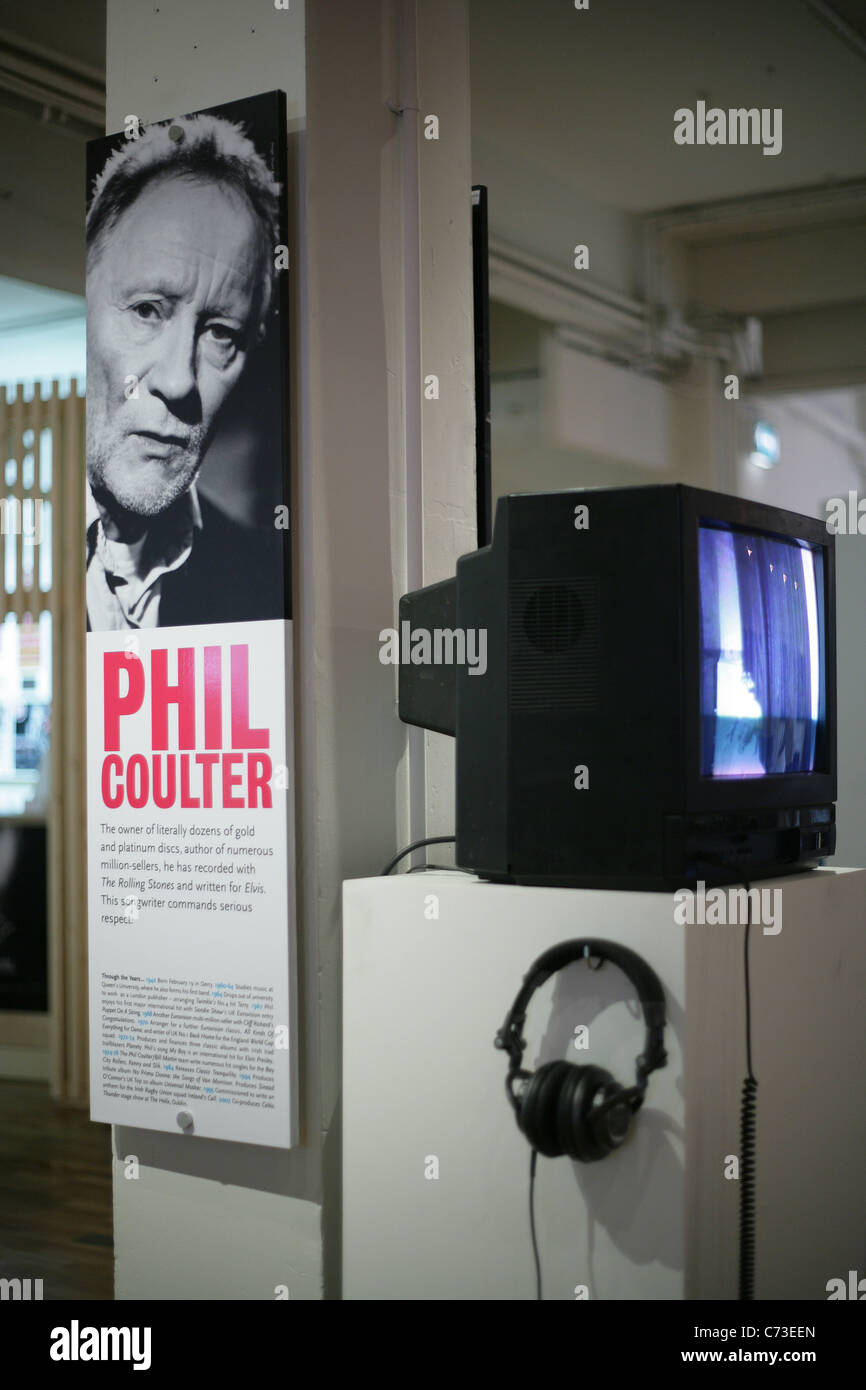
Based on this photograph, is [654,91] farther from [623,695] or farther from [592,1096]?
[592,1096]

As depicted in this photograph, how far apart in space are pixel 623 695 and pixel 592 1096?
46cm

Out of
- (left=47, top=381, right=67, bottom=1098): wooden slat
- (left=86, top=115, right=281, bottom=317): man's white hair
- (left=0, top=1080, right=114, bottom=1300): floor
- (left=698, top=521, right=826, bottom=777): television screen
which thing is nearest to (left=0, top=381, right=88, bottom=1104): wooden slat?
(left=47, top=381, right=67, bottom=1098): wooden slat

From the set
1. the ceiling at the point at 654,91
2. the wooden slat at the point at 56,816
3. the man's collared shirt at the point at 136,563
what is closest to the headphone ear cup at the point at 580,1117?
the man's collared shirt at the point at 136,563

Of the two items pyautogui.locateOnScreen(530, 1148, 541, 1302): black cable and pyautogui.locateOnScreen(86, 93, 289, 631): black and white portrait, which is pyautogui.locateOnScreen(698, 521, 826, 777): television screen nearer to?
pyautogui.locateOnScreen(530, 1148, 541, 1302): black cable

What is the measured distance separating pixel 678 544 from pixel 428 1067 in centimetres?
73

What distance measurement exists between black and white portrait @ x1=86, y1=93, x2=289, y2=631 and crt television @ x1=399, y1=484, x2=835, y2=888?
40cm

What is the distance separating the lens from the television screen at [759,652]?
1627mm

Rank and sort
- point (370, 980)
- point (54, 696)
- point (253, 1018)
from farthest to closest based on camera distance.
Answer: point (54, 696), point (253, 1018), point (370, 980)

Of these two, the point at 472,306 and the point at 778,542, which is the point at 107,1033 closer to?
the point at 778,542

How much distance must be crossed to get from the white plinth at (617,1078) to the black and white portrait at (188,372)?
55 centimetres

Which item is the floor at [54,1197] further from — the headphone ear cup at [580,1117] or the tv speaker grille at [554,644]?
the tv speaker grille at [554,644]

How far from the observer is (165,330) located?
6.66 ft

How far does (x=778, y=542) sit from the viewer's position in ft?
5.99
